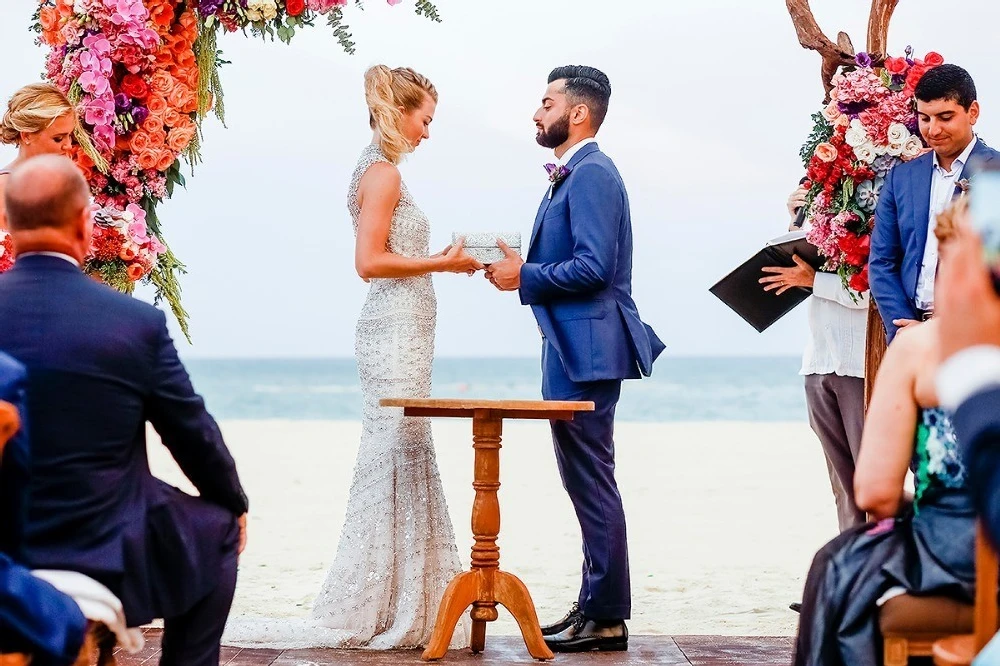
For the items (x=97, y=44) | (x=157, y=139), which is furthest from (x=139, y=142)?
(x=97, y=44)

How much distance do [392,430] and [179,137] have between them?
4.64ft

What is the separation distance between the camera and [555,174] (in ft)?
17.5

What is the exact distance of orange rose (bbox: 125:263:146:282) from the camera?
16.1 feet

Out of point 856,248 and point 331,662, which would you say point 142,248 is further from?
point 856,248

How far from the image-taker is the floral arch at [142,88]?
4.89 m

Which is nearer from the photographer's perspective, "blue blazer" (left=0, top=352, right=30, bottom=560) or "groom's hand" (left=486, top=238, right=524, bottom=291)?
"blue blazer" (left=0, top=352, right=30, bottom=560)

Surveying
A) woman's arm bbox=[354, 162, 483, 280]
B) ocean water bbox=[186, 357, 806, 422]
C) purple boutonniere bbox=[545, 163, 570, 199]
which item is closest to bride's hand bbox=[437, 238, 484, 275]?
woman's arm bbox=[354, 162, 483, 280]

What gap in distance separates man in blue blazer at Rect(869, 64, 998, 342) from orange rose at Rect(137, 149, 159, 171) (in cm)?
277

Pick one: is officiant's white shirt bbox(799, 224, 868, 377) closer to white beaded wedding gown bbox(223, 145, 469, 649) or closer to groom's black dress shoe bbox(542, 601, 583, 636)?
groom's black dress shoe bbox(542, 601, 583, 636)

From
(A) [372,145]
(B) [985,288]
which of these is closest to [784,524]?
(A) [372,145]

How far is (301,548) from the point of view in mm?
8641

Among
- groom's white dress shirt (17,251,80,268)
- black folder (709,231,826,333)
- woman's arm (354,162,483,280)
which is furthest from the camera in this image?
black folder (709,231,826,333)

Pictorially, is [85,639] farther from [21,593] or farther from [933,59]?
[933,59]

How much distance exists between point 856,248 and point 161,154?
9.08 feet
